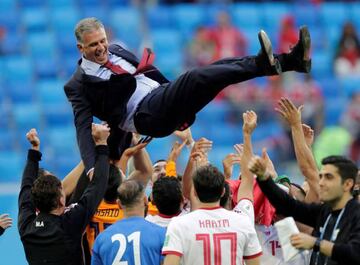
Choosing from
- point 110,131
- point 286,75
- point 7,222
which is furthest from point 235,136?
point 7,222

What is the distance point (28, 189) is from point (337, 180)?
2.22 metres

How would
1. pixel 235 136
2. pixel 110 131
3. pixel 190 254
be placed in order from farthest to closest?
1. pixel 235 136
2. pixel 110 131
3. pixel 190 254

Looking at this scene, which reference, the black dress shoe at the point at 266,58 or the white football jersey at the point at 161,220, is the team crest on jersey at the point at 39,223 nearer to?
the white football jersey at the point at 161,220

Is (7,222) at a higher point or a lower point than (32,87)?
higher

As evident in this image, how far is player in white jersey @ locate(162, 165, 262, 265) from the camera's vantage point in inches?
297

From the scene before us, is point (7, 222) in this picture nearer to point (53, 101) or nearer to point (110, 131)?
point (110, 131)

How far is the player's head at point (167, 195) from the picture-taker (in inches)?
313

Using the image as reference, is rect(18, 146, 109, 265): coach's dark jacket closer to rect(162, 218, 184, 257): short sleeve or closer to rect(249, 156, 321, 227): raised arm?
rect(162, 218, 184, 257): short sleeve

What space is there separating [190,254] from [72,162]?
6921 mm

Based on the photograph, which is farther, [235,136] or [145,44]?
[145,44]

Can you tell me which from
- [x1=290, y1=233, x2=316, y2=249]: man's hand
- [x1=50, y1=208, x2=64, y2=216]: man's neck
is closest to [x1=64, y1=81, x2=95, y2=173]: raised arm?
[x1=50, y1=208, x2=64, y2=216]: man's neck

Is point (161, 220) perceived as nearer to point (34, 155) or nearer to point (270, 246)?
point (270, 246)

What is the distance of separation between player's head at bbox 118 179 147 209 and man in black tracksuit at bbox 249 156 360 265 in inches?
30.6

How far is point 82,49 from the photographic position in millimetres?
8789
